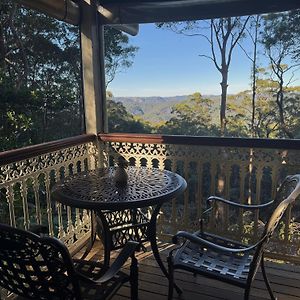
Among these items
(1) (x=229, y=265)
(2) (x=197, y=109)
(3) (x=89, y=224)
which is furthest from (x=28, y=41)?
(1) (x=229, y=265)

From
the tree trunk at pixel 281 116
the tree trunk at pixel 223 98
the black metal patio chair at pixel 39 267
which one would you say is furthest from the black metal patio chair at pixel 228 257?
the tree trunk at pixel 281 116

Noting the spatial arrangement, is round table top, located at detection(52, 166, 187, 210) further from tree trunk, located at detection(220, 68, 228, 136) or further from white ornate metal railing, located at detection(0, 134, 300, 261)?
tree trunk, located at detection(220, 68, 228, 136)

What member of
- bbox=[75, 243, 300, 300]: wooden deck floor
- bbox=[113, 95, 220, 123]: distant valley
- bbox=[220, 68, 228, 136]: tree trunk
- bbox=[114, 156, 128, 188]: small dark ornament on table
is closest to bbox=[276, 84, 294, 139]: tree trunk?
bbox=[220, 68, 228, 136]: tree trunk

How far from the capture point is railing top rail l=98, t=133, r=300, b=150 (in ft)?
9.19

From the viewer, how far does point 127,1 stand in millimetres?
3381

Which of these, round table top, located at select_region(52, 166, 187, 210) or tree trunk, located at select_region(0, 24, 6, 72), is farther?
tree trunk, located at select_region(0, 24, 6, 72)

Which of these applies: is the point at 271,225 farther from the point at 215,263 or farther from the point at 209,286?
the point at 209,286

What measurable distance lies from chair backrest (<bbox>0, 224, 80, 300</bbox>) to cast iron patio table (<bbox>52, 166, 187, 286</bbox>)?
0.55 metres

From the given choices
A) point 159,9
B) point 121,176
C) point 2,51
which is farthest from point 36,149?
point 2,51

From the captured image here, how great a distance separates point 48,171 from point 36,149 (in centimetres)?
29

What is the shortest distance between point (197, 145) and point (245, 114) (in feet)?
15.5

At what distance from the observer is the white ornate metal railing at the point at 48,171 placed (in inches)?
93.0

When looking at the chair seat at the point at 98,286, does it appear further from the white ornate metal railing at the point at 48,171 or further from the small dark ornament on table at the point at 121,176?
the white ornate metal railing at the point at 48,171

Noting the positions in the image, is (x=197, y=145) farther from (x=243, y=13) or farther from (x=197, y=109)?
(x=197, y=109)
